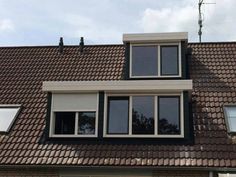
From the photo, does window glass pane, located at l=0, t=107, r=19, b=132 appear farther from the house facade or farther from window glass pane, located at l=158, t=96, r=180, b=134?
window glass pane, located at l=158, t=96, r=180, b=134

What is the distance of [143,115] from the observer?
15.4 m

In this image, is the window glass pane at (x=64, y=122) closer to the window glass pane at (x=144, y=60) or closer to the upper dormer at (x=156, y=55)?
the upper dormer at (x=156, y=55)

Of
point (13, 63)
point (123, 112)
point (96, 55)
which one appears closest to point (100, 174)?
point (123, 112)

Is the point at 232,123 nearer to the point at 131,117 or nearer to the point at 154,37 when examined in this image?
the point at 131,117

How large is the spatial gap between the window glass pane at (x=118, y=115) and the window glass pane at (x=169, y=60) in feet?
6.87

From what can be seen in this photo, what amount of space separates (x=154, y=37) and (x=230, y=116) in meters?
4.03

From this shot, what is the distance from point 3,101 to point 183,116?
693 cm

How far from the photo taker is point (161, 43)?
1706 cm

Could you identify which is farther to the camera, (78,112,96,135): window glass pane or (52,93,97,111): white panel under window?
(52,93,97,111): white panel under window

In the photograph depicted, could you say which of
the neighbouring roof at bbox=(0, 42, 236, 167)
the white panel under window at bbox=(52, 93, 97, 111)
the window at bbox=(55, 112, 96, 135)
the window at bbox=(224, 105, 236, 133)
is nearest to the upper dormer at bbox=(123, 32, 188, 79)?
the neighbouring roof at bbox=(0, 42, 236, 167)

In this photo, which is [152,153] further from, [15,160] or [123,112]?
[15,160]

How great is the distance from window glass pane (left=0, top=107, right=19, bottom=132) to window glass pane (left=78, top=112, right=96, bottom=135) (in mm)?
2579

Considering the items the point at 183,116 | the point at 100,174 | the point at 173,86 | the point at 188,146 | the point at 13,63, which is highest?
the point at 13,63

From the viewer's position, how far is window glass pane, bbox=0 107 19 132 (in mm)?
16062
